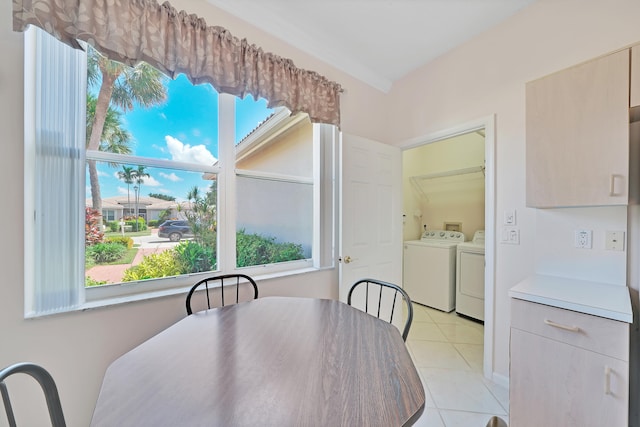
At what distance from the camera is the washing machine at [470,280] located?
2.83m

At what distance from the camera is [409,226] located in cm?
388

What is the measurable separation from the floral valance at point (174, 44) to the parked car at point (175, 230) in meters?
0.90

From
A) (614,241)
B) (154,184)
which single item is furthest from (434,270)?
(154,184)

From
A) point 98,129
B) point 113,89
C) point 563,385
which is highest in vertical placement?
point 113,89

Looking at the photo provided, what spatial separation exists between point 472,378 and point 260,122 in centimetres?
269

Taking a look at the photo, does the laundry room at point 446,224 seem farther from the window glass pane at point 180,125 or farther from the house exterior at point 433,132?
the window glass pane at point 180,125

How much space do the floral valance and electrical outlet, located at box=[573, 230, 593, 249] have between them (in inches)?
76.7

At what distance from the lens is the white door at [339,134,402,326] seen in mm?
2156

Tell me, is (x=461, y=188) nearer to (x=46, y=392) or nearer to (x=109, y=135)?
(x=109, y=135)

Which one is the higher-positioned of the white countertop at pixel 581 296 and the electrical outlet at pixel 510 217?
the electrical outlet at pixel 510 217

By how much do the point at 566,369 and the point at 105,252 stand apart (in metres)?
2.50

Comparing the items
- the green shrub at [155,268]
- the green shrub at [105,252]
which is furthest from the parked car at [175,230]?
the green shrub at [105,252]

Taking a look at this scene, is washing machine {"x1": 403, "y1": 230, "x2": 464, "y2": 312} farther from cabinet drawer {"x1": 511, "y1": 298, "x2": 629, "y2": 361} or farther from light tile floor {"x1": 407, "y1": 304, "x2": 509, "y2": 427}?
cabinet drawer {"x1": 511, "y1": 298, "x2": 629, "y2": 361}

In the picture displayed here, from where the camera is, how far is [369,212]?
233 cm
